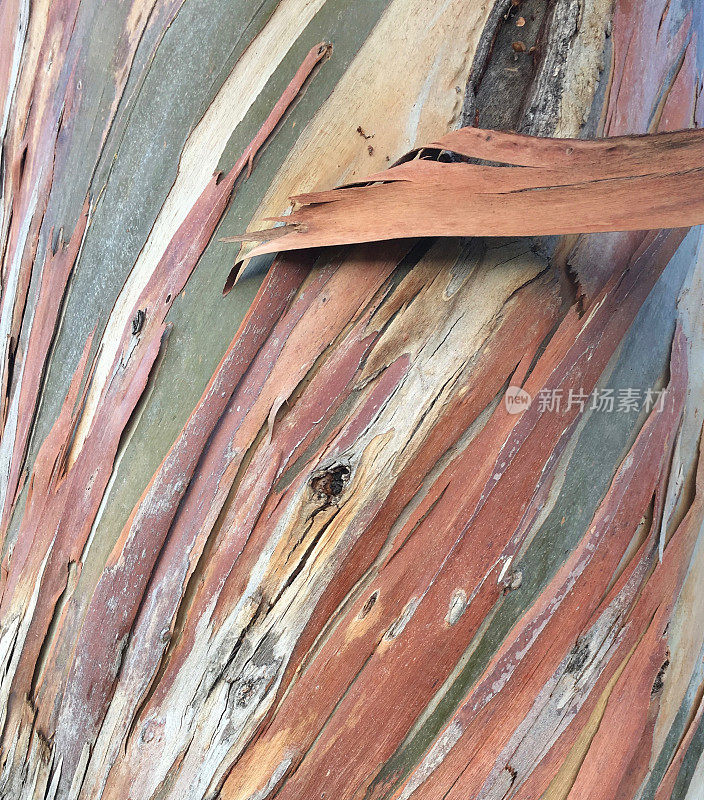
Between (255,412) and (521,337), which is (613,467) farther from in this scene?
(255,412)

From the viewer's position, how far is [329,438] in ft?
1.90

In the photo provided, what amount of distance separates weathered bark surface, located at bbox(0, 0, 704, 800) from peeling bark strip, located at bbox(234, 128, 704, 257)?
0.14 feet

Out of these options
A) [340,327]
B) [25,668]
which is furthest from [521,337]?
[25,668]

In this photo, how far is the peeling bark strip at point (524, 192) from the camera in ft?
1.70

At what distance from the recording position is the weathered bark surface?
1.91 feet

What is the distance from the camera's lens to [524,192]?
0.54 m

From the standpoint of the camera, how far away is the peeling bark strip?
0.52 metres

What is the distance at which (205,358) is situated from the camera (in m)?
0.60

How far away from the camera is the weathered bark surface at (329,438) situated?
58 cm

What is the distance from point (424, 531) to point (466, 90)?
45 cm

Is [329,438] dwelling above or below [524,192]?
below

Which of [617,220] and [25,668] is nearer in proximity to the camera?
[617,220]

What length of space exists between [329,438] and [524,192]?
30 cm

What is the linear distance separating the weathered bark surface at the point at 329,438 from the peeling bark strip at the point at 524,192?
1.7 inches
